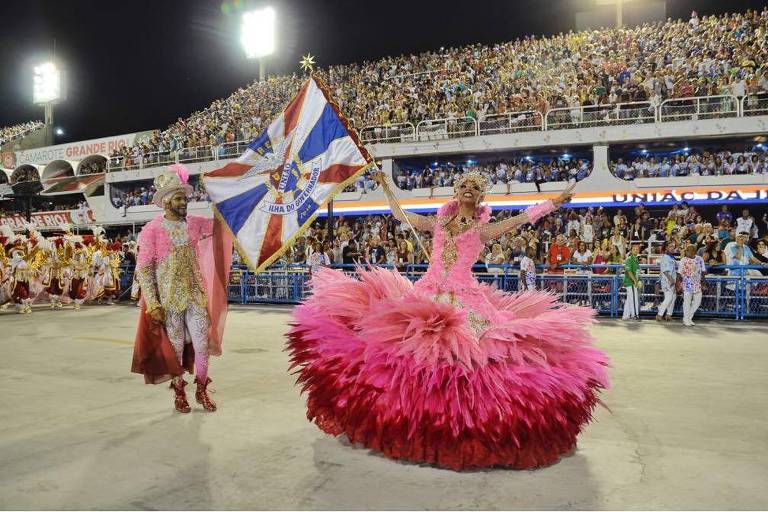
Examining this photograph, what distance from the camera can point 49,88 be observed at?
50.9m

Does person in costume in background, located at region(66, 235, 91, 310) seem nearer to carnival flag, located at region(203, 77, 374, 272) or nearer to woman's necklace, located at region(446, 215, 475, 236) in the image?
carnival flag, located at region(203, 77, 374, 272)

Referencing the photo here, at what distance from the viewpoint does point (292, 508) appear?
10.6 feet

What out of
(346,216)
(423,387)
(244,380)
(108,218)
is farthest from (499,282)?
(108,218)

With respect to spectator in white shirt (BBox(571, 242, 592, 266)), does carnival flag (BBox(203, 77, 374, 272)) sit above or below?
above

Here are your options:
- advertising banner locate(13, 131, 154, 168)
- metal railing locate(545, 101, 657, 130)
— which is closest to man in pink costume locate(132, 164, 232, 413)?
metal railing locate(545, 101, 657, 130)

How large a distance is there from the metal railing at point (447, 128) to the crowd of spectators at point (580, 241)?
3368 mm

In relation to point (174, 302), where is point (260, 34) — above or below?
above

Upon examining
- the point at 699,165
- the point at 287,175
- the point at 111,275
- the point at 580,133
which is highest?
the point at 580,133

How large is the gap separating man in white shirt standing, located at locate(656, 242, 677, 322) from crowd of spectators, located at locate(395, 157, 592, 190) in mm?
9434

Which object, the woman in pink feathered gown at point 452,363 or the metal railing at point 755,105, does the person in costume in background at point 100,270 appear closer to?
the woman in pink feathered gown at point 452,363

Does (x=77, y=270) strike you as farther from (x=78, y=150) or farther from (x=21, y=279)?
(x=78, y=150)

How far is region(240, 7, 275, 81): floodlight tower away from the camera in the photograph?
124 ft

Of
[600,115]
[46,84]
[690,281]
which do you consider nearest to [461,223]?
[690,281]

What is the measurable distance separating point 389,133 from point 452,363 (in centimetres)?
2063
